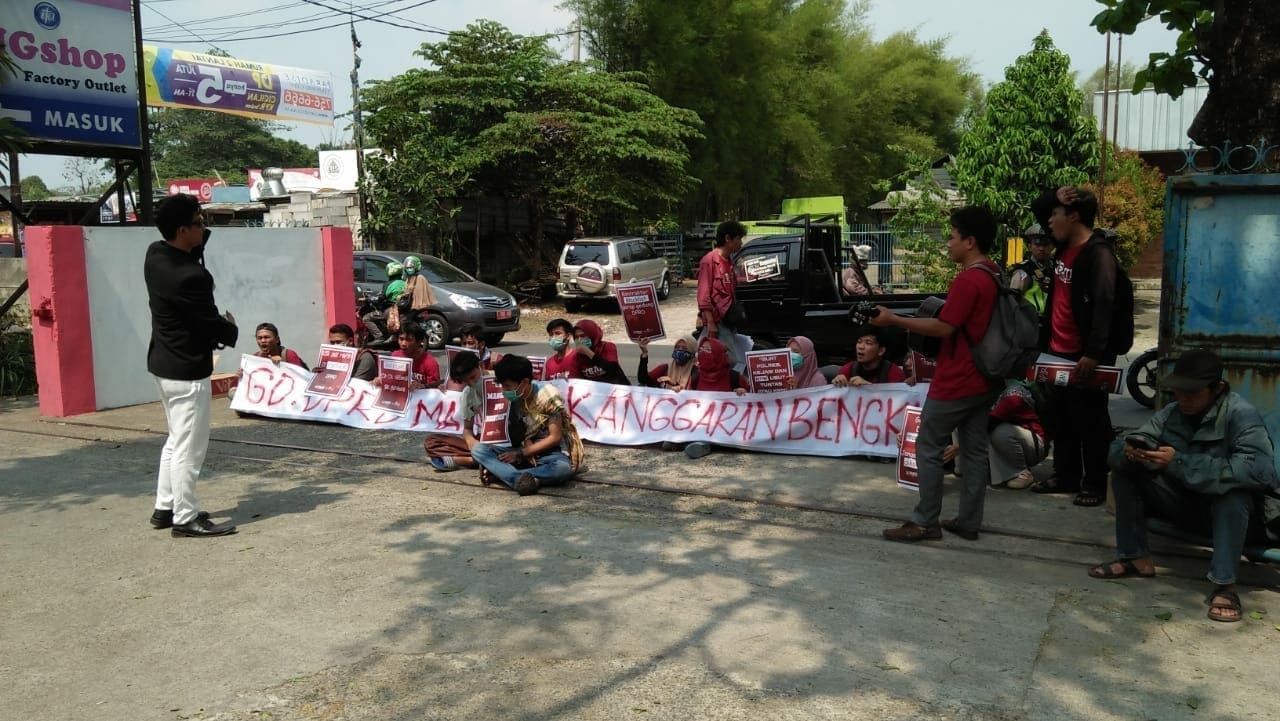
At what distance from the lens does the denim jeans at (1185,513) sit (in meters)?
4.46

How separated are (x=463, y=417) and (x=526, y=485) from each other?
95 cm

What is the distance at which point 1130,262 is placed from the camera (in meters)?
18.9

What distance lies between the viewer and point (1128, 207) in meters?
18.2

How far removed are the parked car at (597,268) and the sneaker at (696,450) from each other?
1375cm

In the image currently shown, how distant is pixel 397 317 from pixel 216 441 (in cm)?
446

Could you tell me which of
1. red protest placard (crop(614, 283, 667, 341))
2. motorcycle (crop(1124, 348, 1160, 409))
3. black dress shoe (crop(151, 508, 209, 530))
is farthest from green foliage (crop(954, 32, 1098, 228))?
black dress shoe (crop(151, 508, 209, 530))

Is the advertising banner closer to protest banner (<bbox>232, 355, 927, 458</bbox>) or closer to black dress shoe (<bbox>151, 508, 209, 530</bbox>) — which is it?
protest banner (<bbox>232, 355, 927, 458</bbox>)

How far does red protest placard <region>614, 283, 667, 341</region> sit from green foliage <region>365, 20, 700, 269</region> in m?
14.4

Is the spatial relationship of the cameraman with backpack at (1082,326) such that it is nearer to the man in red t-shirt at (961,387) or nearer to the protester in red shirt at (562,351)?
the man in red t-shirt at (961,387)

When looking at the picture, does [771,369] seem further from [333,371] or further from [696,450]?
[333,371]

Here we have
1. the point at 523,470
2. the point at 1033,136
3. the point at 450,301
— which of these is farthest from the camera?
the point at 450,301

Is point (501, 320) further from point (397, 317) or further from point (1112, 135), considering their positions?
point (1112, 135)

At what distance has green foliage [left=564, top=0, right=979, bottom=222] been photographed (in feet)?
99.0

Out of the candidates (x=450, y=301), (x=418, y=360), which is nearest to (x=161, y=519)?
(x=418, y=360)
